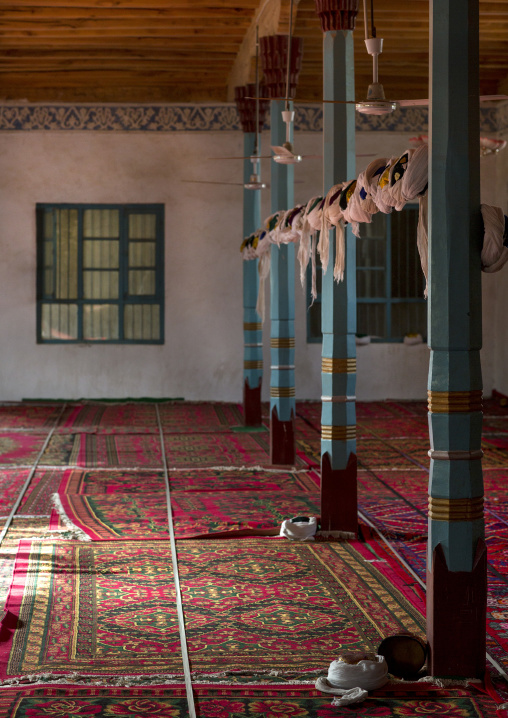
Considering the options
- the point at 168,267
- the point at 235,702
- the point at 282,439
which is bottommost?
the point at 235,702

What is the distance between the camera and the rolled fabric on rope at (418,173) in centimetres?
348

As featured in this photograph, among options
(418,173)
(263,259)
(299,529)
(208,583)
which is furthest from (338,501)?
(263,259)

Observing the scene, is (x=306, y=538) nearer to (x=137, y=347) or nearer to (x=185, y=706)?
(x=185, y=706)

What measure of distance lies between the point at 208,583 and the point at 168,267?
776cm

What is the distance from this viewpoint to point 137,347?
11898 mm

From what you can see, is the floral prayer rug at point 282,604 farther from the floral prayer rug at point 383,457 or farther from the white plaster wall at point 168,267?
the white plaster wall at point 168,267

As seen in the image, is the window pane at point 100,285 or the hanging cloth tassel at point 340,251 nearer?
the hanging cloth tassel at point 340,251

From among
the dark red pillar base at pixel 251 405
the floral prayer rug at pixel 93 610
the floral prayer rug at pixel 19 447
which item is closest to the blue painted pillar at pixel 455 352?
the floral prayer rug at pixel 93 610

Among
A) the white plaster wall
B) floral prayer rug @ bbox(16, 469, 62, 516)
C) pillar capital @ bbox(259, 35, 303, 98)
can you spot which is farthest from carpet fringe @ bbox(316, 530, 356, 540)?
the white plaster wall

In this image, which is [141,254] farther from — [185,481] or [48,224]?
[185,481]

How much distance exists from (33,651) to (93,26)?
6.92 meters

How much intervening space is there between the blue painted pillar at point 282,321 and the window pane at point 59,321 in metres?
5.04

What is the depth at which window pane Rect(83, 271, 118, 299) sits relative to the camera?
11812mm

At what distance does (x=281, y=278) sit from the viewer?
738cm
